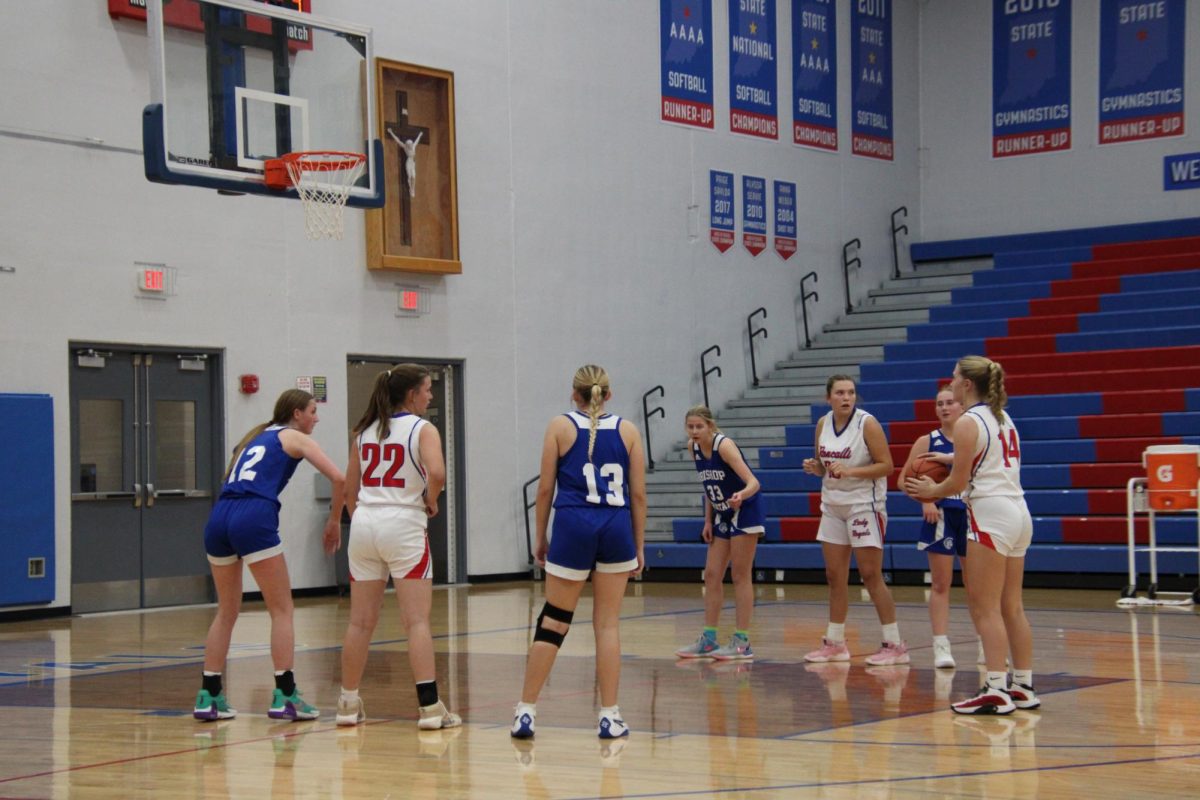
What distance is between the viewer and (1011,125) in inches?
869

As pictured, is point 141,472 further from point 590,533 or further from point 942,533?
point 590,533

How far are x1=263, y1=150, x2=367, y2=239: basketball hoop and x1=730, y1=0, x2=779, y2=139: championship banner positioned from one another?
852 cm

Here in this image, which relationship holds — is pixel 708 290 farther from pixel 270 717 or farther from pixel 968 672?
pixel 270 717

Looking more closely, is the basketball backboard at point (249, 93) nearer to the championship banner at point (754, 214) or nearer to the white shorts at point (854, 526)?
the white shorts at point (854, 526)


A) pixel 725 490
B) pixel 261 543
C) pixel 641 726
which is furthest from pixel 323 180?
pixel 641 726

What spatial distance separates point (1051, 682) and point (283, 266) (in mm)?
9135

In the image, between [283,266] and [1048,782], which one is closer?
[1048,782]

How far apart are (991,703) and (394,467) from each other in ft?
9.67

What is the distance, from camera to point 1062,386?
17484 millimetres

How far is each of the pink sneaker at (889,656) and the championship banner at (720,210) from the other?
10.9m

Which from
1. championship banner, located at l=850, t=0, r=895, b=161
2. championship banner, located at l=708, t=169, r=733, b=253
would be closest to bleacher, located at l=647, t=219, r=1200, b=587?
championship banner, located at l=850, t=0, r=895, b=161

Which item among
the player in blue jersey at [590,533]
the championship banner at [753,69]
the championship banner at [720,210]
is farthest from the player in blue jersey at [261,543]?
the championship banner at [753,69]

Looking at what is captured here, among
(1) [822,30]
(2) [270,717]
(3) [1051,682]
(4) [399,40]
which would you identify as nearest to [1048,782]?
(3) [1051,682]

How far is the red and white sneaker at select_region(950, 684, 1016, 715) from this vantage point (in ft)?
23.3
